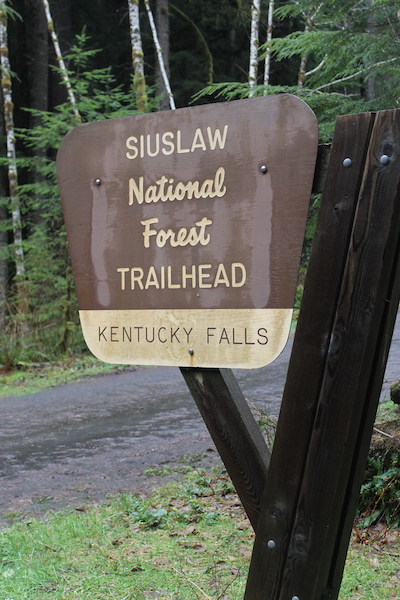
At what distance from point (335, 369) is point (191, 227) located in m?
0.70

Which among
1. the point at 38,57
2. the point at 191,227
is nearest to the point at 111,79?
the point at 38,57

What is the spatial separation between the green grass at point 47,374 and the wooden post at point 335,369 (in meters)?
7.01

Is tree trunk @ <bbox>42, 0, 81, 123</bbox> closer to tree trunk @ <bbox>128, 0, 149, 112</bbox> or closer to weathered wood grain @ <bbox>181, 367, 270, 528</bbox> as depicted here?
tree trunk @ <bbox>128, 0, 149, 112</bbox>

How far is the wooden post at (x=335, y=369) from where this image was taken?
1944mm

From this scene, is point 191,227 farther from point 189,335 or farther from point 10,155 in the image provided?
point 10,155

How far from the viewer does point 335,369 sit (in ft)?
6.57

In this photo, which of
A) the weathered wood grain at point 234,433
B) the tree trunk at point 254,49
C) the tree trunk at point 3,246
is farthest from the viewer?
the tree trunk at point 254,49

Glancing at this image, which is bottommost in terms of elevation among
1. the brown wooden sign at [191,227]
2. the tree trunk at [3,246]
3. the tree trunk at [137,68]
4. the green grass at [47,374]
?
the green grass at [47,374]

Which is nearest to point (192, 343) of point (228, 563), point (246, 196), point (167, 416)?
point (246, 196)

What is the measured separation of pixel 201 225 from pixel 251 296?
1.02ft

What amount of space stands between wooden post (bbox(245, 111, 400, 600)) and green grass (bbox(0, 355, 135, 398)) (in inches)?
276

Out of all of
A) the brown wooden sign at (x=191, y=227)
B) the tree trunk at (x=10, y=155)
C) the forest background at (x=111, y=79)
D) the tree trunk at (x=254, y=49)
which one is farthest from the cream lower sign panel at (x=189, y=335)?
the tree trunk at (x=254, y=49)

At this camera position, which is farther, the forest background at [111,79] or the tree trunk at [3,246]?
the tree trunk at [3,246]

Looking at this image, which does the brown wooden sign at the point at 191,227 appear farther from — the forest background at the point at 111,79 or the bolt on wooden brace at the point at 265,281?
the forest background at the point at 111,79
